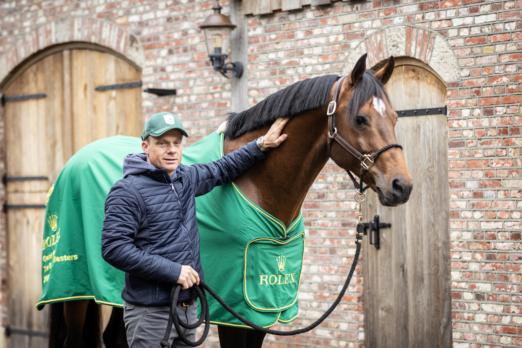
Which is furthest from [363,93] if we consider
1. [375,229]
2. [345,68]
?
[375,229]

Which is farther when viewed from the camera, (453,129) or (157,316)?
(453,129)

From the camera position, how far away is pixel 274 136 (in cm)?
395

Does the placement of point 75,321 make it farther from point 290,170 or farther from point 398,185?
point 398,185

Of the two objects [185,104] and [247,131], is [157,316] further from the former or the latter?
[185,104]

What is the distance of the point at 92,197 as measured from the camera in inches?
191

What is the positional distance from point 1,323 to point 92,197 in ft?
14.5

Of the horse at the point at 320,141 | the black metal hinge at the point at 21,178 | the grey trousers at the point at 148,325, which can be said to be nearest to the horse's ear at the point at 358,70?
the horse at the point at 320,141

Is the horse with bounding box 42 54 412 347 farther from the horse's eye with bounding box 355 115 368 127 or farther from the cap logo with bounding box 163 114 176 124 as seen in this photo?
the cap logo with bounding box 163 114 176 124

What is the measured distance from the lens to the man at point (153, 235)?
11.1 ft

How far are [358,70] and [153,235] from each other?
1199mm

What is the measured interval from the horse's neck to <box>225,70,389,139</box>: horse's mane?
0.06m

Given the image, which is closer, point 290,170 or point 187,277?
point 187,277

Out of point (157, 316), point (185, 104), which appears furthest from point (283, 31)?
point (157, 316)

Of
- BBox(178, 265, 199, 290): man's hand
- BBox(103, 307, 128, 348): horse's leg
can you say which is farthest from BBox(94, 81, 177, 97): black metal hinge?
BBox(178, 265, 199, 290): man's hand
